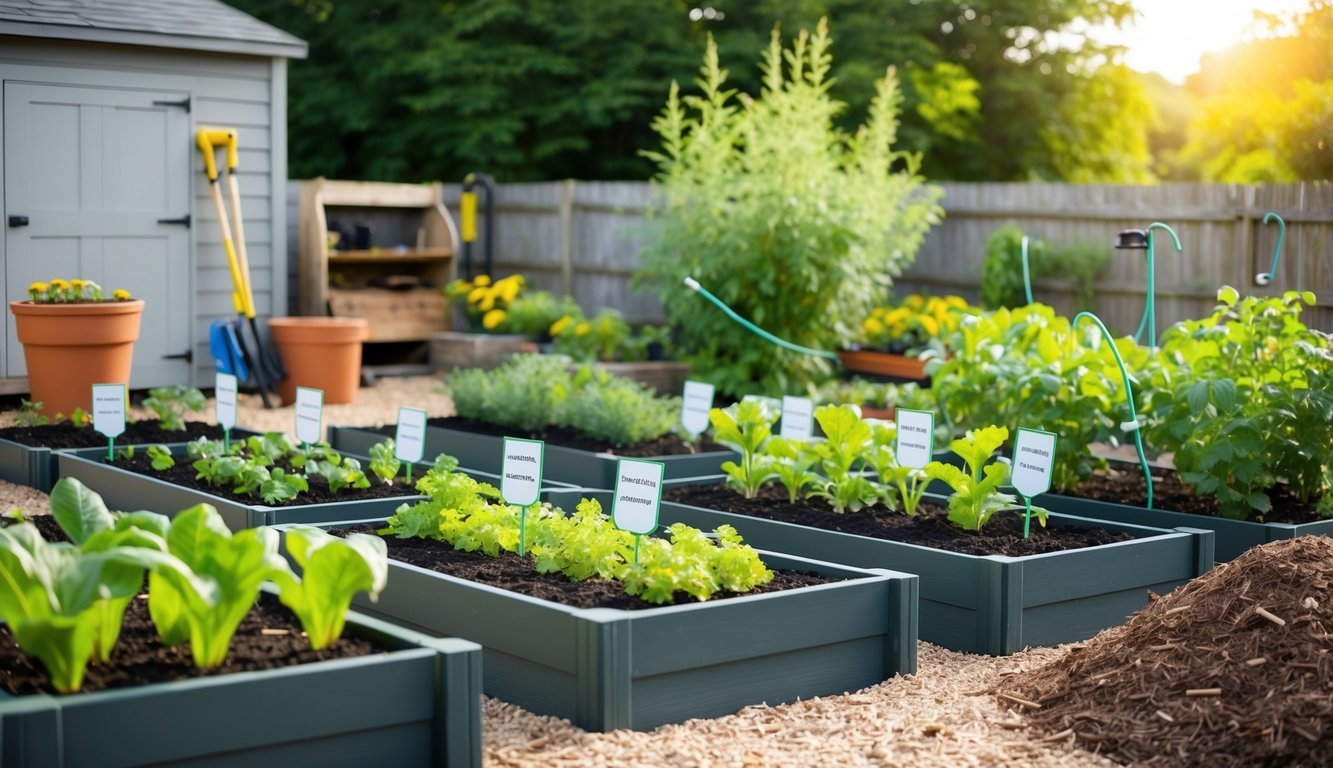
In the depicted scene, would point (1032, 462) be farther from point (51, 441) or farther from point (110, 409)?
point (51, 441)

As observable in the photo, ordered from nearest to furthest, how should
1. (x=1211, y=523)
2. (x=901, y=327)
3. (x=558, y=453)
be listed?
1. (x=1211, y=523)
2. (x=558, y=453)
3. (x=901, y=327)

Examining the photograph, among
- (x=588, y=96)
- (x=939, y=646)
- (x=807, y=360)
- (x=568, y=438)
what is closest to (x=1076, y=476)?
(x=939, y=646)

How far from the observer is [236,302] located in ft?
30.4

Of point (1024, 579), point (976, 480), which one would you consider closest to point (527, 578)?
point (1024, 579)

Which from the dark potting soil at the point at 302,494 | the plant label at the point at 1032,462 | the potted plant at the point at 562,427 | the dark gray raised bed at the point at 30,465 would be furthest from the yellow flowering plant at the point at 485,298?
the plant label at the point at 1032,462

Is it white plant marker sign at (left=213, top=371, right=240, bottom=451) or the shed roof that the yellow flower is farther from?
white plant marker sign at (left=213, top=371, right=240, bottom=451)

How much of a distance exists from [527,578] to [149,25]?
6.31 metres

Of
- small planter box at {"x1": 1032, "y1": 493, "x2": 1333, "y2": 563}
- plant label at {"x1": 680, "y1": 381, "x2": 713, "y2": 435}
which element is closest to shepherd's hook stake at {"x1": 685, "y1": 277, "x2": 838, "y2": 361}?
plant label at {"x1": 680, "y1": 381, "x2": 713, "y2": 435}

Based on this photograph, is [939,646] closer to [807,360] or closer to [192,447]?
[192,447]

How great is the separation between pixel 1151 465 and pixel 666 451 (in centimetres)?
222

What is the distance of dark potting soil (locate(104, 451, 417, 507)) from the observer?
5.13m

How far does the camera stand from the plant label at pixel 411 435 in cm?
533

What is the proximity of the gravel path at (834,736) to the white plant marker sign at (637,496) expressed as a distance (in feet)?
1.82

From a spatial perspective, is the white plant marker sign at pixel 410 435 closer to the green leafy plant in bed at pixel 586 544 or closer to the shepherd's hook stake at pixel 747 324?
the green leafy plant in bed at pixel 586 544
